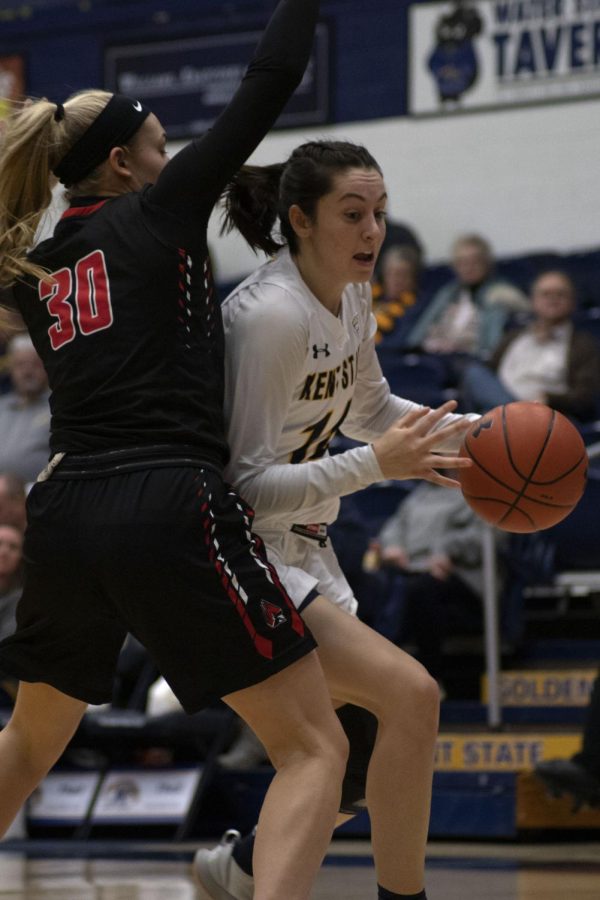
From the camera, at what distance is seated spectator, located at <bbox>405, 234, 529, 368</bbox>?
9445 millimetres

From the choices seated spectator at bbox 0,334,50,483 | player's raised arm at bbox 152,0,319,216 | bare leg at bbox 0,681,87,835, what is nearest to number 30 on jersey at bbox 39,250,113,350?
player's raised arm at bbox 152,0,319,216

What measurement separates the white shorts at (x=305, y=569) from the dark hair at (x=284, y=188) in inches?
27.7

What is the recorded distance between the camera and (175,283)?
9.55 ft

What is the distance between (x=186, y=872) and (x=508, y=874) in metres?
1.18

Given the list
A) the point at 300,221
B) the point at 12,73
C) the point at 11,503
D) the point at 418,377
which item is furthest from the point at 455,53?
the point at 300,221

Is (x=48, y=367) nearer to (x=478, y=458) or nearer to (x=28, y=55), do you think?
(x=478, y=458)

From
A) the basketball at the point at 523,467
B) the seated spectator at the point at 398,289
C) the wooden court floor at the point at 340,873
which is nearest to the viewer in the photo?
the basketball at the point at 523,467

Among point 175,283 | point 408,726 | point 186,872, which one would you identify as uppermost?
point 175,283

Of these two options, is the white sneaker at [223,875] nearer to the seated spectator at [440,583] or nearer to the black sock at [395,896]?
the black sock at [395,896]

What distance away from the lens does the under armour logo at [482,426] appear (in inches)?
132

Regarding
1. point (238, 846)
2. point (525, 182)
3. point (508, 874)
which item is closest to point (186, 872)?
point (508, 874)

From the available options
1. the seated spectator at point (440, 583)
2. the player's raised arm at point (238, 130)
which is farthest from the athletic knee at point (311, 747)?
the seated spectator at point (440, 583)

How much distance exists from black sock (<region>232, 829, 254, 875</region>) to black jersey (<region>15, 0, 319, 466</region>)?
1.22 m

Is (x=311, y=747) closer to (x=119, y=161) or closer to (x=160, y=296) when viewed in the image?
(x=160, y=296)
